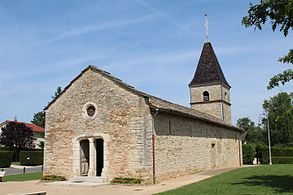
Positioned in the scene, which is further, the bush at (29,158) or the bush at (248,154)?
the bush at (29,158)

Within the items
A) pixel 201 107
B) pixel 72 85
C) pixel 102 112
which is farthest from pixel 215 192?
pixel 201 107

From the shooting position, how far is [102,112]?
55.9 feet

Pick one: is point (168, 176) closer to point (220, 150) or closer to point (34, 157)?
point (220, 150)

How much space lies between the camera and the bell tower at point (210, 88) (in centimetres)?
3406

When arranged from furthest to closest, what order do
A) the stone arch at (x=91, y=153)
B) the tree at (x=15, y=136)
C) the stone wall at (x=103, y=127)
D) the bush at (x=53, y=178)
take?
the tree at (x=15, y=136) < the bush at (x=53, y=178) < the stone arch at (x=91, y=153) < the stone wall at (x=103, y=127)

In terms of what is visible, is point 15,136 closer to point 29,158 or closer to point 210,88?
point 29,158

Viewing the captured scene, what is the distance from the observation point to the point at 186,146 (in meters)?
20.1

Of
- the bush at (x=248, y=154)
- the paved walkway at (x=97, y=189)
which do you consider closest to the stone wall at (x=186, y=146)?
the paved walkway at (x=97, y=189)

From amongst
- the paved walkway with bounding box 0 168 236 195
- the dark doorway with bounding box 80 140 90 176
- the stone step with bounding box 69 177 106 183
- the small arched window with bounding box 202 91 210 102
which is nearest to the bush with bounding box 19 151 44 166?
the small arched window with bounding box 202 91 210 102

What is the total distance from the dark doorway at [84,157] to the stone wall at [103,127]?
327 millimetres

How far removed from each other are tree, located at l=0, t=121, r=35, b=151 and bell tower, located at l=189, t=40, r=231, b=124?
26202 mm

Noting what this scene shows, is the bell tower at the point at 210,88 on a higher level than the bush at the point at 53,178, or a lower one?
higher

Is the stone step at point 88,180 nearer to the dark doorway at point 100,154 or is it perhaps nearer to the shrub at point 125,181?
the shrub at point 125,181

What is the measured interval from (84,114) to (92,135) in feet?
4.37
